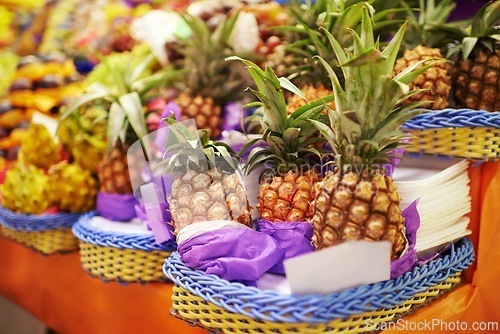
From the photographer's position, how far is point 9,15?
3.83 meters

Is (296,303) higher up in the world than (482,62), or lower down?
lower down

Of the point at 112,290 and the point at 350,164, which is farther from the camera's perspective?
the point at 112,290

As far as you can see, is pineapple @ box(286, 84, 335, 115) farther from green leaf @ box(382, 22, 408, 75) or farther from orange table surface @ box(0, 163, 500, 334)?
orange table surface @ box(0, 163, 500, 334)

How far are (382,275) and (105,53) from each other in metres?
2.63

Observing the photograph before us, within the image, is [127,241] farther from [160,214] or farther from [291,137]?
[291,137]

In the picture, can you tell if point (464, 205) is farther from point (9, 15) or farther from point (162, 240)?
point (9, 15)

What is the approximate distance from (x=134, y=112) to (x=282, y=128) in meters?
0.78

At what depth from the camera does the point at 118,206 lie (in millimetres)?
1741

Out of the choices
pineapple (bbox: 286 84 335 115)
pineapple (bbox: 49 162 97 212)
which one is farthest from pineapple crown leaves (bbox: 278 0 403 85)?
pineapple (bbox: 49 162 97 212)

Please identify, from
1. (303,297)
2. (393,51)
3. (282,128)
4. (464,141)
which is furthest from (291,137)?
(464,141)

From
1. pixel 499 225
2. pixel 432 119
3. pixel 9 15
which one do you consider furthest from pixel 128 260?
pixel 9 15

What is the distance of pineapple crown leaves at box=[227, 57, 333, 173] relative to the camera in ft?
3.86

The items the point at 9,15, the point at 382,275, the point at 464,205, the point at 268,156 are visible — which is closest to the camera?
the point at 382,275

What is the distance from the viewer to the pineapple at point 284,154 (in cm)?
118
